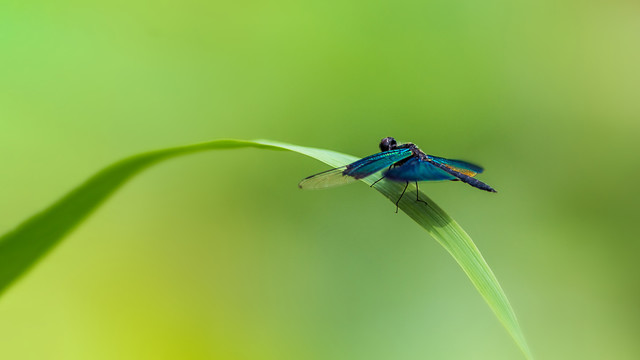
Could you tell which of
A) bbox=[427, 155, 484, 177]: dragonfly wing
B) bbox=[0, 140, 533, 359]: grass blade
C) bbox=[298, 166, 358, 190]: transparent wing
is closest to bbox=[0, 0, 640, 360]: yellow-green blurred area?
bbox=[427, 155, 484, 177]: dragonfly wing

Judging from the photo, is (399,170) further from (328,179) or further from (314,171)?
(314,171)

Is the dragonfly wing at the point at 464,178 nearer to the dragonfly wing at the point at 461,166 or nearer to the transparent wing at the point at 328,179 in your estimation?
the dragonfly wing at the point at 461,166

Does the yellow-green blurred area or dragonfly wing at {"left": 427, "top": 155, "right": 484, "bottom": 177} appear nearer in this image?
dragonfly wing at {"left": 427, "top": 155, "right": 484, "bottom": 177}

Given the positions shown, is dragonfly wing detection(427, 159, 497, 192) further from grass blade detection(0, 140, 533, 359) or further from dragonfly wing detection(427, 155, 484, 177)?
grass blade detection(0, 140, 533, 359)

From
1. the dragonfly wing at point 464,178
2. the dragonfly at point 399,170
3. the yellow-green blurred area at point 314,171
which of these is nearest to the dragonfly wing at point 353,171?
the dragonfly at point 399,170

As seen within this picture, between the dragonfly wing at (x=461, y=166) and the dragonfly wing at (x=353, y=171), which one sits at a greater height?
the dragonfly wing at (x=461, y=166)
